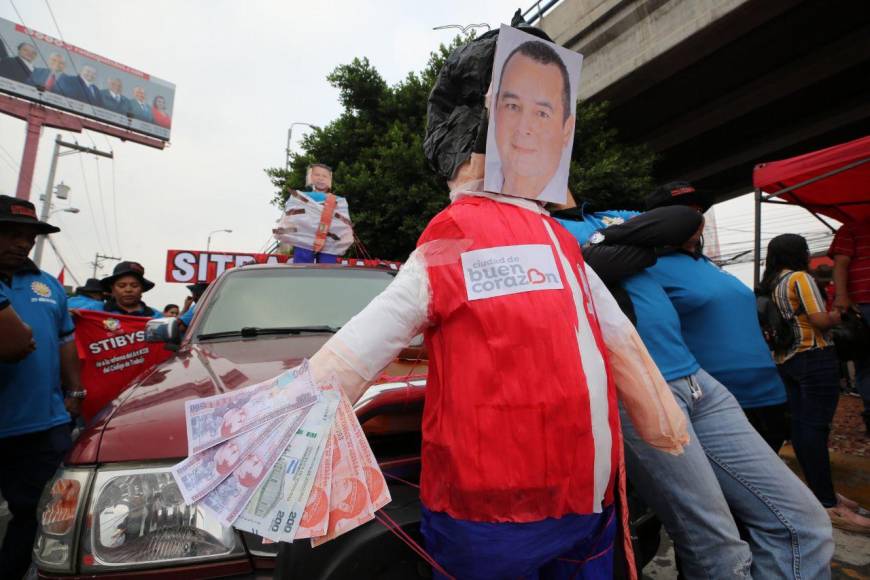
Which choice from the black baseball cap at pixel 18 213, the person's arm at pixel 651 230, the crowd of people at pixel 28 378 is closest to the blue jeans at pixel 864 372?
the person's arm at pixel 651 230

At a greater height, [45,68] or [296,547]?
[45,68]

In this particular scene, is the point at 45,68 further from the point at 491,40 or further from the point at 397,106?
the point at 491,40

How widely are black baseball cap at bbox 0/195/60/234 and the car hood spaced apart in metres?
1.20

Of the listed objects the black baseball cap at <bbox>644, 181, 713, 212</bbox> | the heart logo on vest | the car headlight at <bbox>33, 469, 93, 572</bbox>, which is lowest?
the car headlight at <bbox>33, 469, 93, 572</bbox>

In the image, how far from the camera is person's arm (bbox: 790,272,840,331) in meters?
2.92

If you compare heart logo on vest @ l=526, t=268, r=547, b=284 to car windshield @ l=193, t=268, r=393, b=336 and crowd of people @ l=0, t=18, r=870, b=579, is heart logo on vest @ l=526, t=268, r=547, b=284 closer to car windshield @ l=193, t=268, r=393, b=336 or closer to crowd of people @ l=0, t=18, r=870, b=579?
crowd of people @ l=0, t=18, r=870, b=579

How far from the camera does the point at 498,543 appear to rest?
97 centimetres

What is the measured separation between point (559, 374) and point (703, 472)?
0.84 meters

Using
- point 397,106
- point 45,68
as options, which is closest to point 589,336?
point 397,106

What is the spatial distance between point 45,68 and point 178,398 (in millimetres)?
37003

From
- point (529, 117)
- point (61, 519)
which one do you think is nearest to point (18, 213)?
point (61, 519)

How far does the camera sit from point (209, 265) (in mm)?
7816

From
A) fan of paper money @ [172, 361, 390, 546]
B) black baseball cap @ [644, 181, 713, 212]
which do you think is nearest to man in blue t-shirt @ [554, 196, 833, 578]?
black baseball cap @ [644, 181, 713, 212]

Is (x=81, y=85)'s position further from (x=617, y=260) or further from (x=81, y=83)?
(x=617, y=260)
